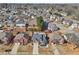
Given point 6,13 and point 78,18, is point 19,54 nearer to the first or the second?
point 6,13

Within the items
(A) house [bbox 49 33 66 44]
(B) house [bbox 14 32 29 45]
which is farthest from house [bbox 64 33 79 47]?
(B) house [bbox 14 32 29 45]

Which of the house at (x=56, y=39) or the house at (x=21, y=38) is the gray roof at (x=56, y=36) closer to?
the house at (x=56, y=39)

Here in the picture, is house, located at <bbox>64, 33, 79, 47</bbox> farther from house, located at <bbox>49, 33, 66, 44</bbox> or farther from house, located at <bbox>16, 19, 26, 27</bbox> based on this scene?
house, located at <bbox>16, 19, 26, 27</bbox>

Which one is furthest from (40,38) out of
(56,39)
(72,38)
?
(72,38)

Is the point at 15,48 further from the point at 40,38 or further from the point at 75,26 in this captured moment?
the point at 75,26

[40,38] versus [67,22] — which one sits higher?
[67,22]
